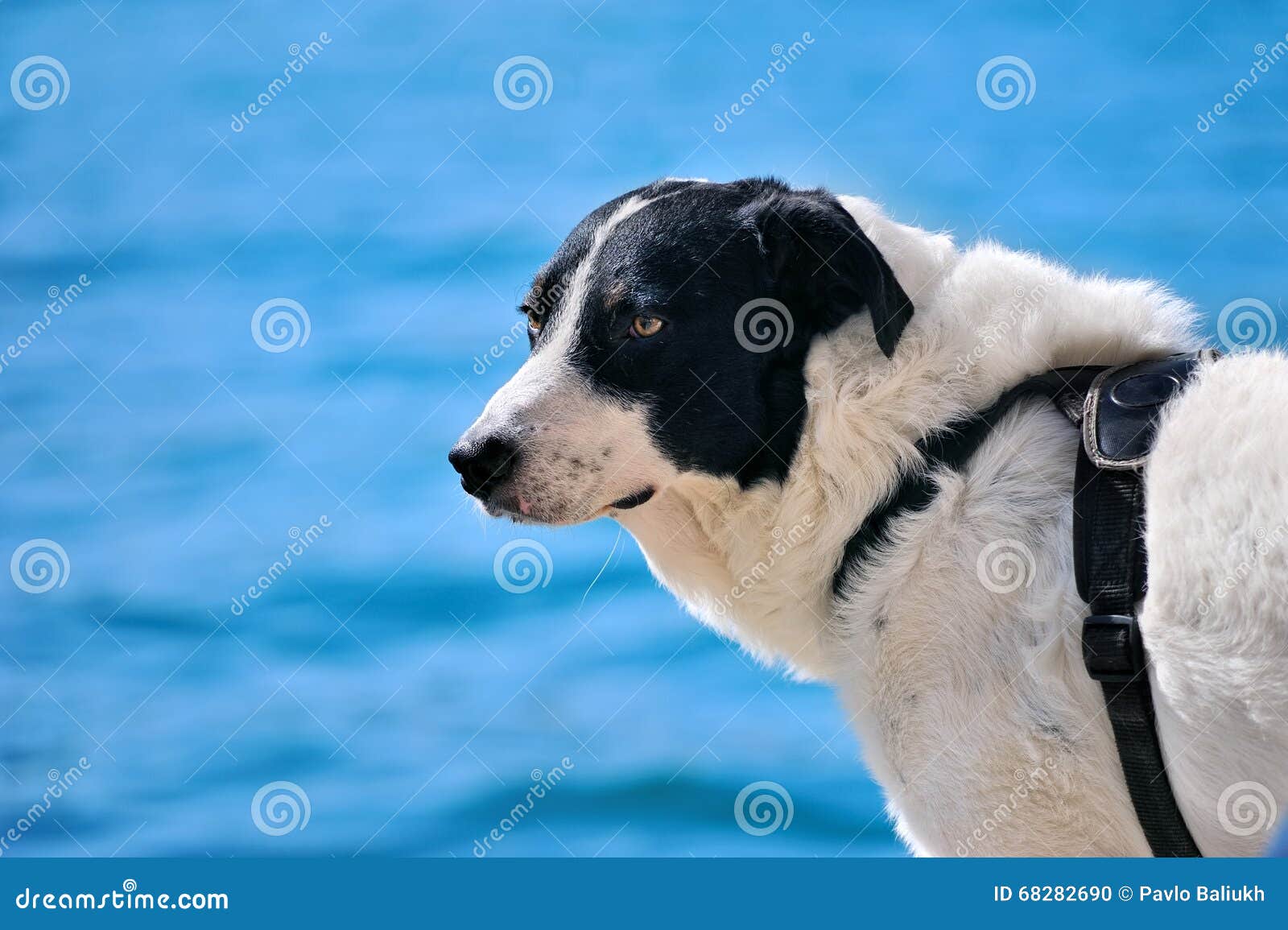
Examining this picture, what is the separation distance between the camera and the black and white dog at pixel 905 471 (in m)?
2.84

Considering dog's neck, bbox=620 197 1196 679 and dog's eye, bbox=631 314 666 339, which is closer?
dog's neck, bbox=620 197 1196 679

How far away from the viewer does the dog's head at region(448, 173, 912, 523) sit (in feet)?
11.2

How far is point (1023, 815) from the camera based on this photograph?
9.96ft

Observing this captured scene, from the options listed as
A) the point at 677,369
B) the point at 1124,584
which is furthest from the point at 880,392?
the point at 1124,584

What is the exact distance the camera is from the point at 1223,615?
2.76m

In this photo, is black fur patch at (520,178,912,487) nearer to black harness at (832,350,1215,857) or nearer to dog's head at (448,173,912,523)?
→ dog's head at (448,173,912,523)

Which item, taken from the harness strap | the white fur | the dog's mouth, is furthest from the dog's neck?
the harness strap

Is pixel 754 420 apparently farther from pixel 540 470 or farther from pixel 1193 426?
pixel 1193 426

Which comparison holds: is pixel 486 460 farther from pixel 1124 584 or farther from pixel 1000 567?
pixel 1124 584

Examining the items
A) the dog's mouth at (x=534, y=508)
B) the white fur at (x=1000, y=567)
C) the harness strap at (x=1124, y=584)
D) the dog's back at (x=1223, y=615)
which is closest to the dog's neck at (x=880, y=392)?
the white fur at (x=1000, y=567)

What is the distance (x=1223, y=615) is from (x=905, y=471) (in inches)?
34.2

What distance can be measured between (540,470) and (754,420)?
60 cm

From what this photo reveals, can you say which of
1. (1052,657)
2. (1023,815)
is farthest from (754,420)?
(1023,815)

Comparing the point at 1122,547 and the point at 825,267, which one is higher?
the point at 825,267
